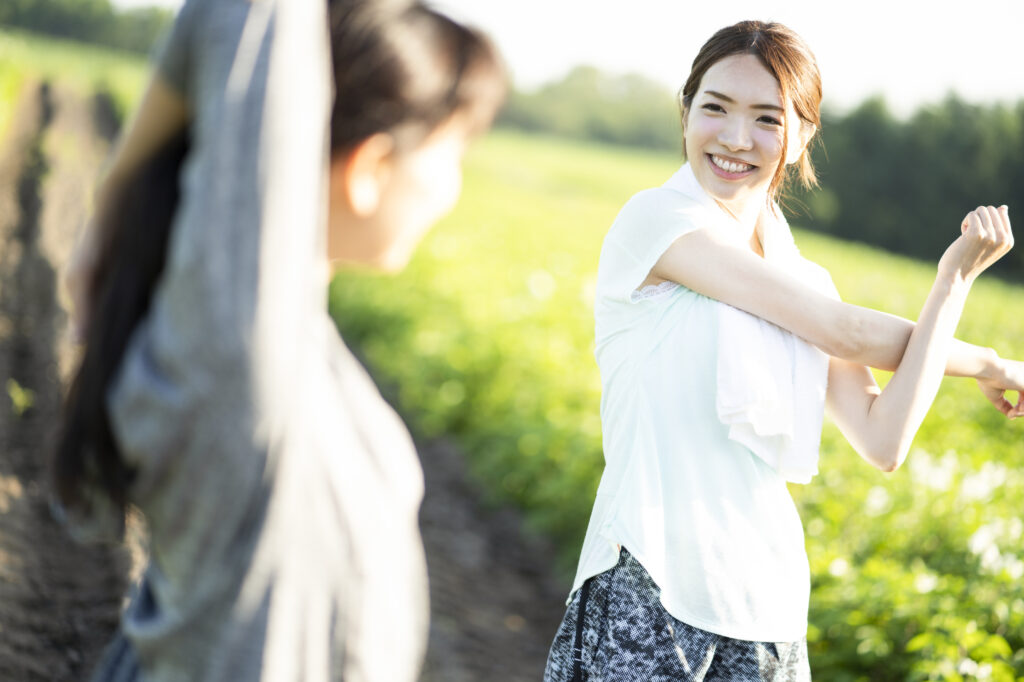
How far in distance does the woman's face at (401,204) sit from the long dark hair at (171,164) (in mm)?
26

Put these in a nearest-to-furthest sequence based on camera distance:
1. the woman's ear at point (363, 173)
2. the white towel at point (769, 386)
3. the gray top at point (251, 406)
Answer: the gray top at point (251, 406) < the woman's ear at point (363, 173) < the white towel at point (769, 386)

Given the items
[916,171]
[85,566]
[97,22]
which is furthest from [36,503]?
[97,22]

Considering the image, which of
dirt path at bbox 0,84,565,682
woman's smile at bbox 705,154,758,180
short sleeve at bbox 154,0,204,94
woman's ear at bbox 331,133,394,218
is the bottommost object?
dirt path at bbox 0,84,565,682

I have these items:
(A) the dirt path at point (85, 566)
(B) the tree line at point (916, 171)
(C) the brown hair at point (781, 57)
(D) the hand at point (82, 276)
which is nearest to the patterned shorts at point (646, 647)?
(C) the brown hair at point (781, 57)

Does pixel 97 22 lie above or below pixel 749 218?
above

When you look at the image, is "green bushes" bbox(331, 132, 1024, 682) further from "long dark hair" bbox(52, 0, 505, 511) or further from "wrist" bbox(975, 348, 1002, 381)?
"long dark hair" bbox(52, 0, 505, 511)

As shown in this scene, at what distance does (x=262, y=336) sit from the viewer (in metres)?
0.69

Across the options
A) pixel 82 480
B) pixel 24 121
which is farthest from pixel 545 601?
pixel 24 121

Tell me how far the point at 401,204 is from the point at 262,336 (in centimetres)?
24

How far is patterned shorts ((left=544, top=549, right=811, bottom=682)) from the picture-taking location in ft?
4.36

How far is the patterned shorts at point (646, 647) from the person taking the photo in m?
1.33

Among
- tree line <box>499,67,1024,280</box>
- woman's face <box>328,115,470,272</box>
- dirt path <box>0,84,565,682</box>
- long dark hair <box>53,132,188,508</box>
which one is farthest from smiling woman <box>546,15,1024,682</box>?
tree line <box>499,67,1024,280</box>

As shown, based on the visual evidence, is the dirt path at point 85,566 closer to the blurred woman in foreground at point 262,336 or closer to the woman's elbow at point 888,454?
the woman's elbow at point 888,454

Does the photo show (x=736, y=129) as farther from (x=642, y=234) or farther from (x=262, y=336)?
(x=262, y=336)
